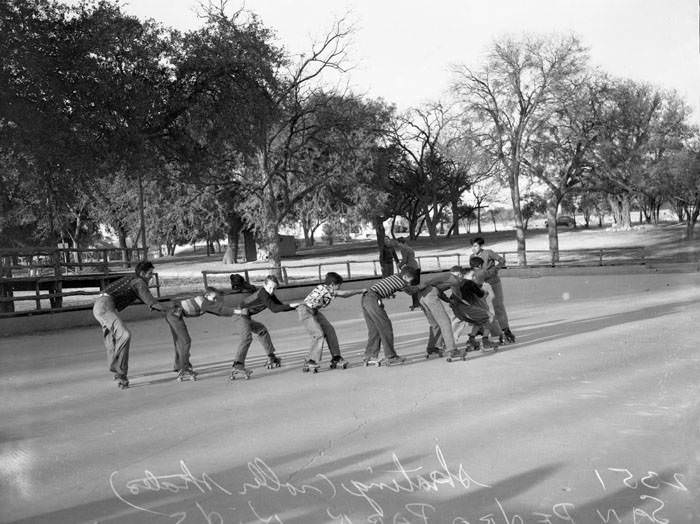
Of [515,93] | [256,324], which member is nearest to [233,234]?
[515,93]

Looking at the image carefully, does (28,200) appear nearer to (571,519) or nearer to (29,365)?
(29,365)

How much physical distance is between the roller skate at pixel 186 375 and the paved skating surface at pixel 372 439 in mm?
197

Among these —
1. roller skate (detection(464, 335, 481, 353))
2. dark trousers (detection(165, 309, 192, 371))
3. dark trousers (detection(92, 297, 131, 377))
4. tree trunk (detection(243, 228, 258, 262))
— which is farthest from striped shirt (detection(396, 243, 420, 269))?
tree trunk (detection(243, 228, 258, 262))

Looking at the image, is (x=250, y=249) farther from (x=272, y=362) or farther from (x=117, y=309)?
(x=117, y=309)

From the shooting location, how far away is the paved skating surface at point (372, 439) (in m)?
4.23

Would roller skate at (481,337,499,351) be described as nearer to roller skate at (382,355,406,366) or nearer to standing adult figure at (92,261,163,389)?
roller skate at (382,355,406,366)

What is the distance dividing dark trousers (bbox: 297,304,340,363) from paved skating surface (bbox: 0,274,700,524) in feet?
1.12

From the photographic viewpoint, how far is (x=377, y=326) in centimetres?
899

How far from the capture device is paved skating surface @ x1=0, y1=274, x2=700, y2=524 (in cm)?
423

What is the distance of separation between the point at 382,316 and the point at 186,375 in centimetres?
268

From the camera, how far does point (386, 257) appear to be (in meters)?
18.6

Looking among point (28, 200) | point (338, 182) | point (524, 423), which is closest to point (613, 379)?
point (524, 423)

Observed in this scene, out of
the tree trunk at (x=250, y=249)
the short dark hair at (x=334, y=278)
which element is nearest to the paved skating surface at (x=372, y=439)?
the short dark hair at (x=334, y=278)

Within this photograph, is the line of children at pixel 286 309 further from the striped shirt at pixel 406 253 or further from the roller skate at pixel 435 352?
the striped shirt at pixel 406 253
